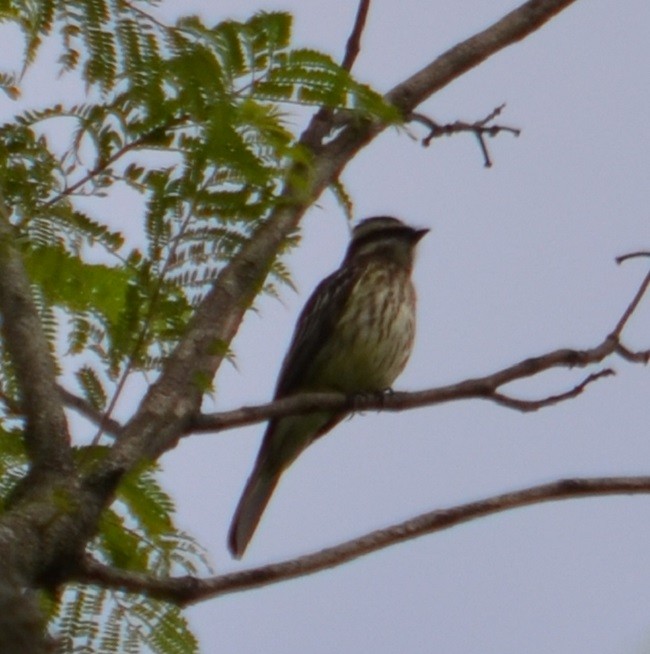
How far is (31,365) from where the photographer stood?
2.71 metres

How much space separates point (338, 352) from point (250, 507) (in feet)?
3.19

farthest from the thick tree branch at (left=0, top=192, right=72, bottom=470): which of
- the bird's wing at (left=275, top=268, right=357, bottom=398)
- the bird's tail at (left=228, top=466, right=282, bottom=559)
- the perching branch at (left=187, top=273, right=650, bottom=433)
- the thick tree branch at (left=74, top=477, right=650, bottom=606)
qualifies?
the bird's wing at (left=275, top=268, right=357, bottom=398)

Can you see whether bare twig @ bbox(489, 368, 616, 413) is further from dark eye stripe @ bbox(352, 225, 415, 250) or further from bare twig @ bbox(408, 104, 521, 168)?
dark eye stripe @ bbox(352, 225, 415, 250)

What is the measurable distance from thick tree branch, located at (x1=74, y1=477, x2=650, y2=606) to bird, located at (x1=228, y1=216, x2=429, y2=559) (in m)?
3.47

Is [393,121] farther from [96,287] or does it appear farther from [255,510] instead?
[255,510]

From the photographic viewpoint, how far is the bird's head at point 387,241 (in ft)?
24.4

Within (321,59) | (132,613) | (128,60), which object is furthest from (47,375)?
(321,59)

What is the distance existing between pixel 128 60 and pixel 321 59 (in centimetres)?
44

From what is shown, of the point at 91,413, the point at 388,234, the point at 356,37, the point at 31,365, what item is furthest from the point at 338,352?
the point at 31,365

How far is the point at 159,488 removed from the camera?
2734mm

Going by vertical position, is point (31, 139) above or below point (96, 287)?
above

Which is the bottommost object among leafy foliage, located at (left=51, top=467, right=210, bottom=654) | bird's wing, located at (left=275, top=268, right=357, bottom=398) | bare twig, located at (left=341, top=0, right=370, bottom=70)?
leafy foliage, located at (left=51, top=467, right=210, bottom=654)

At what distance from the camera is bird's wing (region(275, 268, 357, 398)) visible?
691 centimetres

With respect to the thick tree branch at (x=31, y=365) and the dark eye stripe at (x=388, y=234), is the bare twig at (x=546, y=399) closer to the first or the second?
the thick tree branch at (x=31, y=365)
